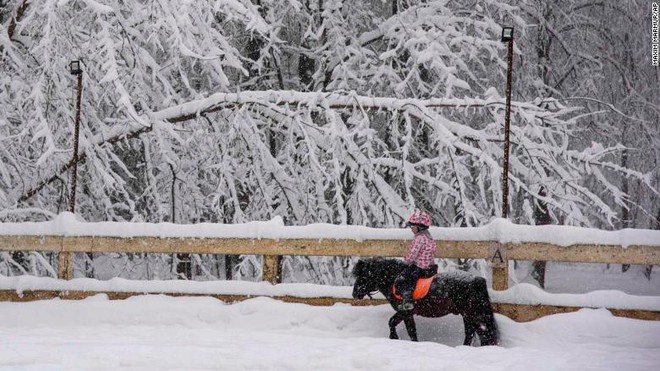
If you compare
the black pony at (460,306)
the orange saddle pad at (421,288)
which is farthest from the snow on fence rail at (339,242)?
the orange saddle pad at (421,288)

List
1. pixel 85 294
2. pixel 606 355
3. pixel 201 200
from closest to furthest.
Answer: pixel 606 355, pixel 85 294, pixel 201 200

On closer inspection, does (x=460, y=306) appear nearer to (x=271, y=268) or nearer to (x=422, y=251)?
(x=422, y=251)

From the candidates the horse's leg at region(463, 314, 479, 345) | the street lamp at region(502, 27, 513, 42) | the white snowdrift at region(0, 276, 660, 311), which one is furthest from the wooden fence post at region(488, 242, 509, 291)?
the street lamp at region(502, 27, 513, 42)

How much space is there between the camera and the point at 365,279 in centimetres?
752

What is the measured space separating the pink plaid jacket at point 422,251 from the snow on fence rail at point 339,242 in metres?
0.51

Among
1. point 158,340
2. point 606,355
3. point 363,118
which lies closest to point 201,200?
point 363,118

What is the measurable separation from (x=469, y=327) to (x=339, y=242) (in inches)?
69.0

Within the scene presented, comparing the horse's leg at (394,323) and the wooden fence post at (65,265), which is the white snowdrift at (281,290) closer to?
the wooden fence post at (65,265)

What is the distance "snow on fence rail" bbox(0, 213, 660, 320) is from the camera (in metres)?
7.14

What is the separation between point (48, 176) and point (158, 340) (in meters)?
5.93

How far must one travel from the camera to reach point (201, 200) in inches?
524

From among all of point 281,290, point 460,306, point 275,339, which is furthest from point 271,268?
point 460,306

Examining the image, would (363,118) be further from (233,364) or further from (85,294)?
(233,364)

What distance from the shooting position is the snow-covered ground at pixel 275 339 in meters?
5.63
